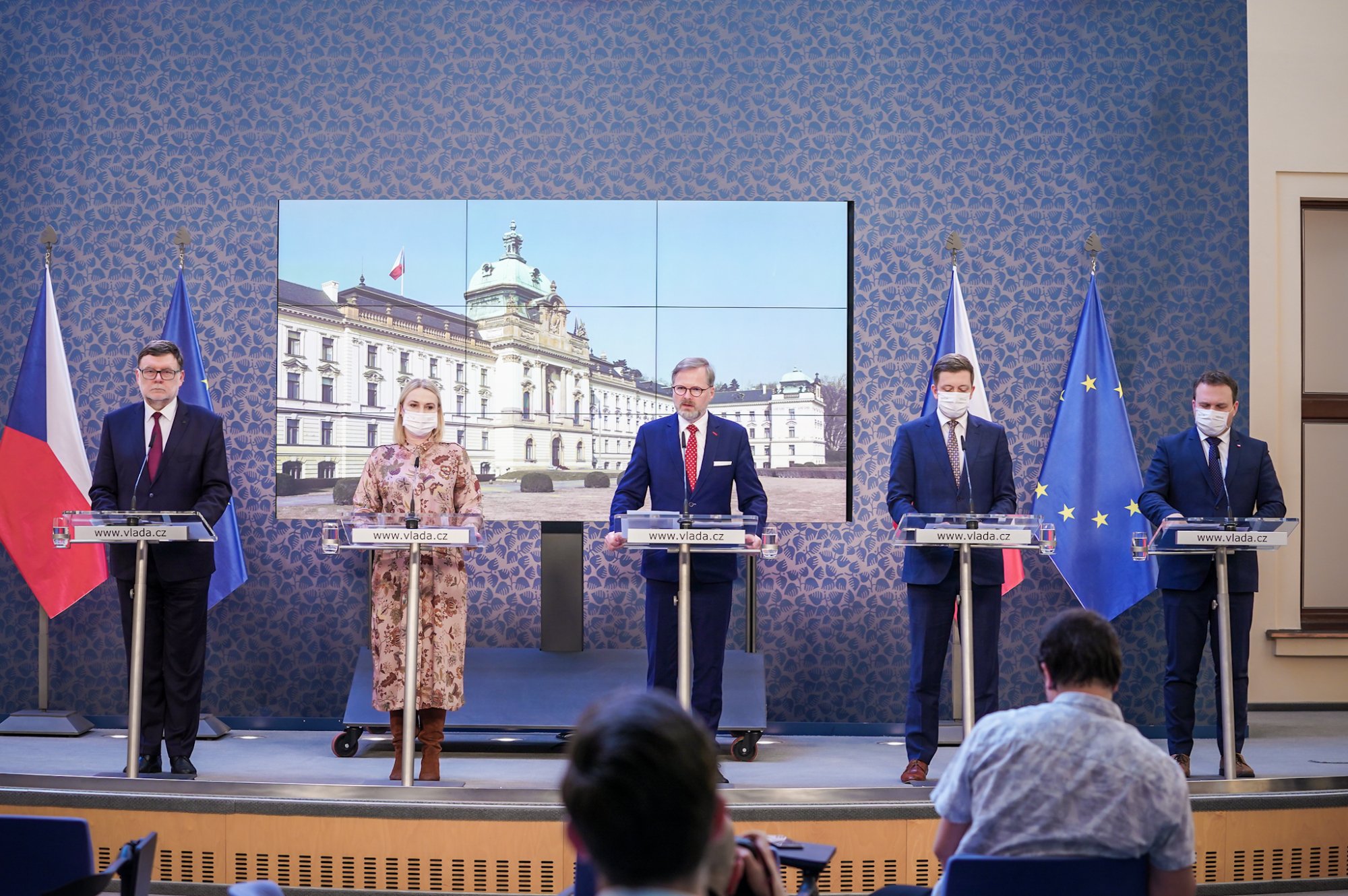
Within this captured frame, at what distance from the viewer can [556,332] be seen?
19.5ft

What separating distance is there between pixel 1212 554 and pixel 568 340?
3.10 m

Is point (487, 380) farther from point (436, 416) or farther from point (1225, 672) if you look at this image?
point (1225, 672)

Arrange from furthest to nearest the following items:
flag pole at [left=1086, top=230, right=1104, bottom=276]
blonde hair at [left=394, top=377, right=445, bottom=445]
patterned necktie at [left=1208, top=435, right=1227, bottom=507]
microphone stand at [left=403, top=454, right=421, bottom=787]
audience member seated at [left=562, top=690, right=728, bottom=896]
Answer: flag pole at [left=1086, top=230, right=1104, bottom=276]
patterned necktie at [left=1208, top=435, right=1227, bottom=507]
blonde hair at [left=394, top=377, right=445, bottom=445]
microphone stand at [left=403, top=454, right=421, bottom=787]
audience member seated at [left=562, top=690, right=728, bottom=896]

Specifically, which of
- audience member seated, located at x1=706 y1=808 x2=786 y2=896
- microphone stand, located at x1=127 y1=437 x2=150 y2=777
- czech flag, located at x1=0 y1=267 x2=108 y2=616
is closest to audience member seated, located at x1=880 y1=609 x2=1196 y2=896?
audience member seated, located at x1=706 y1=808 x2=786 y2=896

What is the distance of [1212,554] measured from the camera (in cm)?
457

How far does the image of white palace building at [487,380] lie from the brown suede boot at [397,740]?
170 centimetres

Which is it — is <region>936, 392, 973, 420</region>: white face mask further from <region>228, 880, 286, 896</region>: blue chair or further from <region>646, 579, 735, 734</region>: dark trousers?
<region>228, 880, 286, 896</region>: blue chair

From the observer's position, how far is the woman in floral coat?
4.33 metres

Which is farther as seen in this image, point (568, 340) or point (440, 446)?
point (568, 340)

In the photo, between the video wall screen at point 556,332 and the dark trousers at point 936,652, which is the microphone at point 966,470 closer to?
the dark trousers at point 936,652

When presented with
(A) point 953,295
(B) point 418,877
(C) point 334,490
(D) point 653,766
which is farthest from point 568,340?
(D) point 653,766

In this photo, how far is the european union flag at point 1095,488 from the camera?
5551 mm

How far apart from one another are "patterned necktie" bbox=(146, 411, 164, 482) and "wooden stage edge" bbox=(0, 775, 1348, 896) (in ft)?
3.89

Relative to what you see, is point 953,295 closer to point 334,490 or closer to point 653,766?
point 334,490
